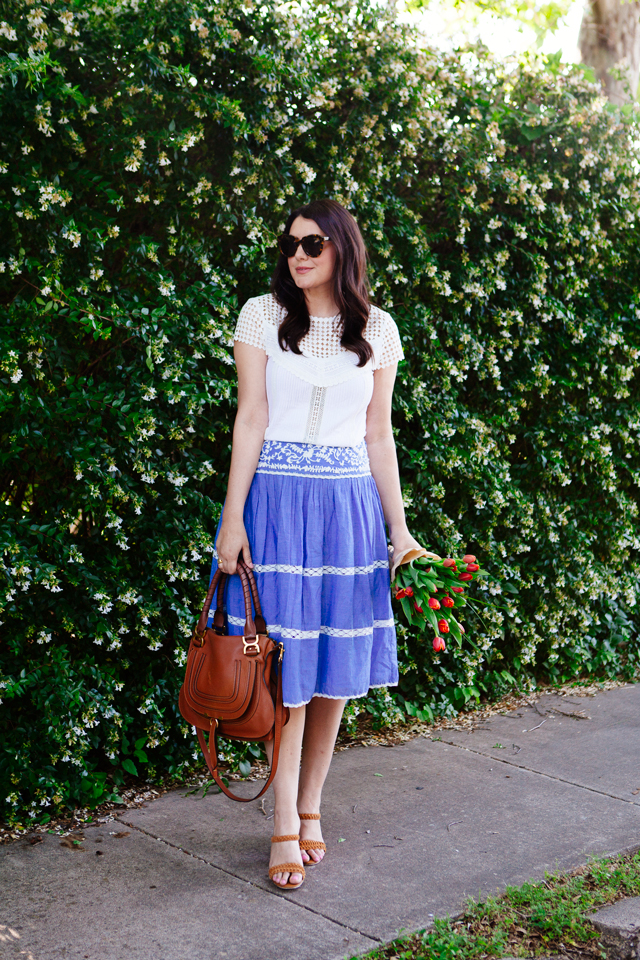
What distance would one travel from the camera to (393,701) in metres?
4.12

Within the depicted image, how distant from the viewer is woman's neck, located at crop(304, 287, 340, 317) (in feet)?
9.30

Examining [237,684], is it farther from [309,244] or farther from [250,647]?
[309,244]

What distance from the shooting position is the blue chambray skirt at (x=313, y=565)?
106 inches

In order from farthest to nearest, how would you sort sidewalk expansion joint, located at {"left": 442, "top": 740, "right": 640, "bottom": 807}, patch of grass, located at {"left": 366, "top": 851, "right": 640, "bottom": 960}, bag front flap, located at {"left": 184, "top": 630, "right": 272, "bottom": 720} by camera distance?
sidewalk expansion joint, located at {"left": 442, "top": 740, "right": 640, "bottom": 807}, bag front flap, located at {"left": 184, "top": 630, "right": 272, "bottom": 720}, patch of grass, located at {"left": 366, "top": 851, "right": 640, "bottom": 960}

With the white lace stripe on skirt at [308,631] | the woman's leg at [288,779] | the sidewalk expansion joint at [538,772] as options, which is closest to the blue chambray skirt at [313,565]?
the white lace stripe on skirt at [308,631]

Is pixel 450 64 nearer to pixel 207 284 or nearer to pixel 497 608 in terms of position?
pixel 207 284

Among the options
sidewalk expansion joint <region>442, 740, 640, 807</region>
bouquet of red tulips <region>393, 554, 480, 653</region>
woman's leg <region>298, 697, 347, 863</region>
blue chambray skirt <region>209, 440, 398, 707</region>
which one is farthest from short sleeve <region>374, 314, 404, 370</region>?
sidewalk expansion joint <region>442, 740, 640, 807</region>

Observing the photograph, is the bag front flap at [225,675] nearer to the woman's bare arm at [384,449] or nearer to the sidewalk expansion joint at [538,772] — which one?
the woman's bare arm at [384,449]

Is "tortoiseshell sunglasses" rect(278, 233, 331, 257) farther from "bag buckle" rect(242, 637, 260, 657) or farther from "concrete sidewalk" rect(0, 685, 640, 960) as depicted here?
"concrete sidewalk" rect(0, 685, 640, 960)

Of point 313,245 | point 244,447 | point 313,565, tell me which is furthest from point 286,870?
point 313,245

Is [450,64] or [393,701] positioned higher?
[450,64]

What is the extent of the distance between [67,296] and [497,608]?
265cm

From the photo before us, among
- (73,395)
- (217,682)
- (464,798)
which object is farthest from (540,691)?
(73,395)

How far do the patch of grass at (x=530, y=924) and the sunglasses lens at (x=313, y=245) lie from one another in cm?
200
